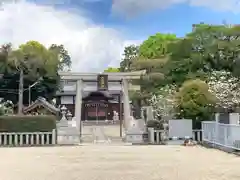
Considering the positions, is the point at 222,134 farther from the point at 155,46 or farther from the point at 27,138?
the point at 155,46

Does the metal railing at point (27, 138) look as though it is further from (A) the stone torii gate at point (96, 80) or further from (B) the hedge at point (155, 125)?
(B) the hedge at point (155, 125)

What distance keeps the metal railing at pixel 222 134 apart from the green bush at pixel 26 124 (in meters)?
7.54

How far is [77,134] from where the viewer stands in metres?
21.9

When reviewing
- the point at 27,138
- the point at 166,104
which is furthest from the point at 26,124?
the point at 166,104

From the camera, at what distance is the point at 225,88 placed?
969 inches

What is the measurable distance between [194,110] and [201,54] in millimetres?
8250

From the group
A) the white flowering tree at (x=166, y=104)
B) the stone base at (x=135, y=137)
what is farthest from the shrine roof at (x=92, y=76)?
the stone base at (x=135, y=137)

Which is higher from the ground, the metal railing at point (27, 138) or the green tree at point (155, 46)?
the green tree at point (155, 46)

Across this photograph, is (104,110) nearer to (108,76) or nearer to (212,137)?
(108,76)

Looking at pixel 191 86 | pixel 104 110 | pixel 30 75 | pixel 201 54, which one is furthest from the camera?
pixel 104 110

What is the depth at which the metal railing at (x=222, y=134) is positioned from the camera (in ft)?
47.9

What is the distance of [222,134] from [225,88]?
28.3 ft

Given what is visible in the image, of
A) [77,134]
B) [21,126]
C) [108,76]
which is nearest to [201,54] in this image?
[108,76]

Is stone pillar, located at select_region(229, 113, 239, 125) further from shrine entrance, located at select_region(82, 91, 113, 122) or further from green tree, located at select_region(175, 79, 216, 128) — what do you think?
shrine entrance, located at select_region(82, 91, 113, 122)
